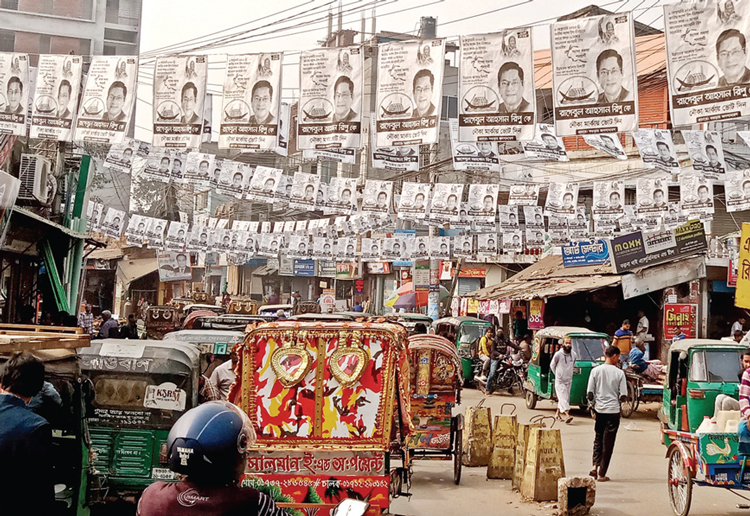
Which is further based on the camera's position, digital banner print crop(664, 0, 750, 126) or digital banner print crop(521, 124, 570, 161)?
digital banner print crop(521, 124, 570, 161)

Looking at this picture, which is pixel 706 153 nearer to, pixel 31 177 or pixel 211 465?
pixel 31 177

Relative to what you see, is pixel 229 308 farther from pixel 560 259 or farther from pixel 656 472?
pixel 656 472

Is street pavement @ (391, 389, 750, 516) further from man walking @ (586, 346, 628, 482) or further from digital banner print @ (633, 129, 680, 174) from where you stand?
digital banner print @ (633, 129, 680, 174)

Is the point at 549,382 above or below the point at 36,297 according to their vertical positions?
below

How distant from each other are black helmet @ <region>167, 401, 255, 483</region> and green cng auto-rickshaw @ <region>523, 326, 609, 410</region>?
16.0 meters

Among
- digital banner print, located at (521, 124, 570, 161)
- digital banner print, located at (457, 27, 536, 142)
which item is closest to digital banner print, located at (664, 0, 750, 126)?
digital banner print, located at (457, 27, 536, 142)

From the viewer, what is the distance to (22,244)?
1962 centimetres

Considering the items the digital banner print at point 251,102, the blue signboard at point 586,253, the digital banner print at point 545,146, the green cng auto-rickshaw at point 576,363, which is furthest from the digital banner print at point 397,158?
the blue signboard at point 586,253

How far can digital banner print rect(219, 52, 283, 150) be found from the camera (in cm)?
1062

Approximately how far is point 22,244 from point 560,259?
69.1ft

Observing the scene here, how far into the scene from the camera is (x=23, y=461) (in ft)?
14.0

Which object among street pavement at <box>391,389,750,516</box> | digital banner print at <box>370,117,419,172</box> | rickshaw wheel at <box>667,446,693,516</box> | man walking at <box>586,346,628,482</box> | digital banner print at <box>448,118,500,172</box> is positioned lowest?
street pavement at <box>391,389,750,516</box>

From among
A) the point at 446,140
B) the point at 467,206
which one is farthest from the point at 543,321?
the point at 446,140

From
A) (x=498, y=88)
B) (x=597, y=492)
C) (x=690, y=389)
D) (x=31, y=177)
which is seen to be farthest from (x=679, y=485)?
(x=31, y=177)
